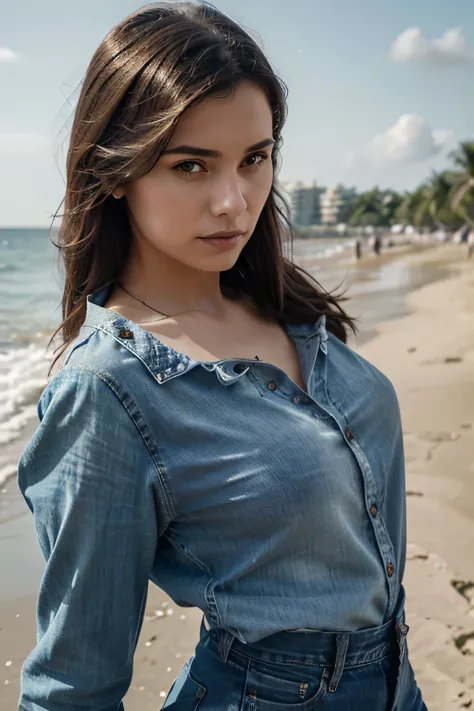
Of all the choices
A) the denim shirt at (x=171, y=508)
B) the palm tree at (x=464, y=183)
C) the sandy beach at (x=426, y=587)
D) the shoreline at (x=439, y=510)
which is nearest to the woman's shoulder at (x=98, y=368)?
the denim shirt at (x=171, y=508)

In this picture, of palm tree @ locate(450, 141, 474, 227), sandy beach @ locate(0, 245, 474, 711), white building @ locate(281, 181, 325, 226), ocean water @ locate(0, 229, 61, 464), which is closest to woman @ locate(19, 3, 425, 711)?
ocean water @ locate(0, 229, 61, 464)

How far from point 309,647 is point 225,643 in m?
0.13

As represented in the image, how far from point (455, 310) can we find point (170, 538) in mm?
11794

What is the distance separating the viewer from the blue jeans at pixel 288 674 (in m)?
1.13

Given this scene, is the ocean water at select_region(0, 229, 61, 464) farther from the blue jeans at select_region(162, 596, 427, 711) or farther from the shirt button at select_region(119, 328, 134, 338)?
the blue jeans at select_region(162, 596, 427, 711)

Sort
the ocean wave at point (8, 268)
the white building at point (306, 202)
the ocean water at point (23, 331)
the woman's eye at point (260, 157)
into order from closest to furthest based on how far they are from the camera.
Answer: the woman's eye at point (260, 157) → the ocean water at point (23, 331) → the ocean wave at point (8, 268) → the white building at point (306, 202)

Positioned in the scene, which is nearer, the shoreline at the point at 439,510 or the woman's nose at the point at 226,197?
the woman's nose at the point at 226,197

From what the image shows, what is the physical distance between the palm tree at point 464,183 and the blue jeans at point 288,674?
3701 cm

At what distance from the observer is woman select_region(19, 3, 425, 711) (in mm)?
1034

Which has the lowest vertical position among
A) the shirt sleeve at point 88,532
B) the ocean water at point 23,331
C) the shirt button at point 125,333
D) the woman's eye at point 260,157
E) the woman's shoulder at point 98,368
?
the ocean water at point 23,331

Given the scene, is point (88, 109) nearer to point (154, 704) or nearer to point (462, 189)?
point (154, 704)

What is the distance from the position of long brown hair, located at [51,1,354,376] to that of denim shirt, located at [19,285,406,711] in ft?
0.67

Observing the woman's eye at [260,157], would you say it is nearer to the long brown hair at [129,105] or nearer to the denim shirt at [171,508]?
the long brown hair at [129,105]

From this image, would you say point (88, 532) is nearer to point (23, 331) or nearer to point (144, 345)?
point (144, 345)
